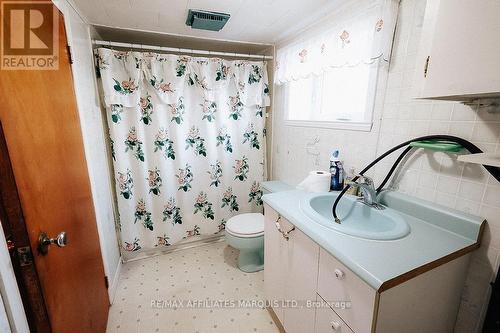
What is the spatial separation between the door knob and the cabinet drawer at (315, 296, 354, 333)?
1092 mm

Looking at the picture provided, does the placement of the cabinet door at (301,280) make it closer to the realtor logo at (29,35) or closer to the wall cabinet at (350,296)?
the wall cabinet at (350,296)

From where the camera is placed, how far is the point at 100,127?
1770mm

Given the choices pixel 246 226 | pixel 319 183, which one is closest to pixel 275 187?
pixel 246 226

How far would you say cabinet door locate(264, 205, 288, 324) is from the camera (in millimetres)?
1284

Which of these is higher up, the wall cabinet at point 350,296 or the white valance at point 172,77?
the white valance at point 172,77

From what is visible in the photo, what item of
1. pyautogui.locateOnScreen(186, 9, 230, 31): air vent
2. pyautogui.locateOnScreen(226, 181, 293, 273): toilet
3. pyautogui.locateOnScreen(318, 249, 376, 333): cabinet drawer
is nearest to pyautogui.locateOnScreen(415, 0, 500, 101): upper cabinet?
pyautogui.locateOnScreen(318, 249, 376, 333): cabinet drawer

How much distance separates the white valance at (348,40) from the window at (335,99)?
9 centimetres

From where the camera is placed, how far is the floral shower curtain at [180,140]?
6.12 feet

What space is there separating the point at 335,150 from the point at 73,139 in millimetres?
1593

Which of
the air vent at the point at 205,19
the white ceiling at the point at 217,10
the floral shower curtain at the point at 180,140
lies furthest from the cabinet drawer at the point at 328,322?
the air vent at the point at 205,19

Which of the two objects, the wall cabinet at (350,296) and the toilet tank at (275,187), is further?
the toilet tank at (275,187)

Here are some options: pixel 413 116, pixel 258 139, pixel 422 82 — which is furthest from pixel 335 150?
pixel 258 139

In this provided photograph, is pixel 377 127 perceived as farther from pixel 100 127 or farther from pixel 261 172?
pixel 100 127

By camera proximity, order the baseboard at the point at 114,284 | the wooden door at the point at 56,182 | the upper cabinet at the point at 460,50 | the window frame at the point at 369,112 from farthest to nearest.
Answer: the baseboard at the point at 114,284, the window frame at the point at 369,112, the wooden door at the point at 56,182, the upper cabinet at the point at 460,50
